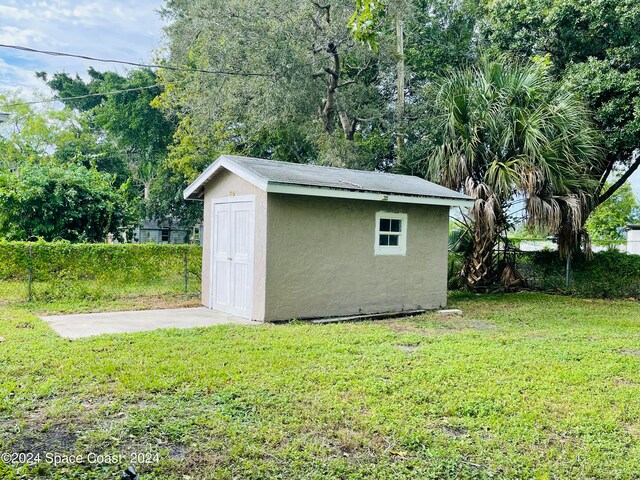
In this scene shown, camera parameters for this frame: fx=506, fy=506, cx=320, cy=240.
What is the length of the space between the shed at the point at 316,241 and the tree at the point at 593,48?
7.38m

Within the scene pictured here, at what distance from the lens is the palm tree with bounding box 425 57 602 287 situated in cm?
1230

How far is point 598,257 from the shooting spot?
14.3m

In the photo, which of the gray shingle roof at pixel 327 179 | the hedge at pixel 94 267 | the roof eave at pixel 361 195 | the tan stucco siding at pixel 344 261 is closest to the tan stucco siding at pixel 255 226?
the tan stucco siding at pixel 344 261

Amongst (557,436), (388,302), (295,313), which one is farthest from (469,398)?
(388,302)

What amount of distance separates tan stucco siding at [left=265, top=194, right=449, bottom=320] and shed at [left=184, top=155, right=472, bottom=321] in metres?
0.02

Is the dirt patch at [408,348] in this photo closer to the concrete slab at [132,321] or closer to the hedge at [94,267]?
the concrete slab at [132,321]

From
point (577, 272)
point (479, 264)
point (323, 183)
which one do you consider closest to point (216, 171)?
point (323, 183)

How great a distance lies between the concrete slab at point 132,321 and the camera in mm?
7555

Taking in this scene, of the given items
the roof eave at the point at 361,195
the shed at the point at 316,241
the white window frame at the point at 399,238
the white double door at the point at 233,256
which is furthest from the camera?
the white window frame at the point at 399,238

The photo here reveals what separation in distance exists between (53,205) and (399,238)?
979 cm

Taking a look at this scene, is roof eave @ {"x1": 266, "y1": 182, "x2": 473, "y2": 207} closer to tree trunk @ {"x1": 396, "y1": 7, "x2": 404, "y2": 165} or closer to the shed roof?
the shed roof

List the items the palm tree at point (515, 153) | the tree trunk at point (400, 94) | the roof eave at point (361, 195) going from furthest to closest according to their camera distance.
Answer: the tree trunk at point (400, 94), the palm tree at point (515, 153), the roof eave at point (361, 195)

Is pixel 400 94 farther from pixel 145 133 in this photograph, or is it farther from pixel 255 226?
pixel 145 133

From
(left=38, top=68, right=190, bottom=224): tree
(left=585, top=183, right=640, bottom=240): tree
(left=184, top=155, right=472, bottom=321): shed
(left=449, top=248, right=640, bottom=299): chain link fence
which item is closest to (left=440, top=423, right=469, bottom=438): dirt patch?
(left=184, top=155, right=472, bottom=321): shed
